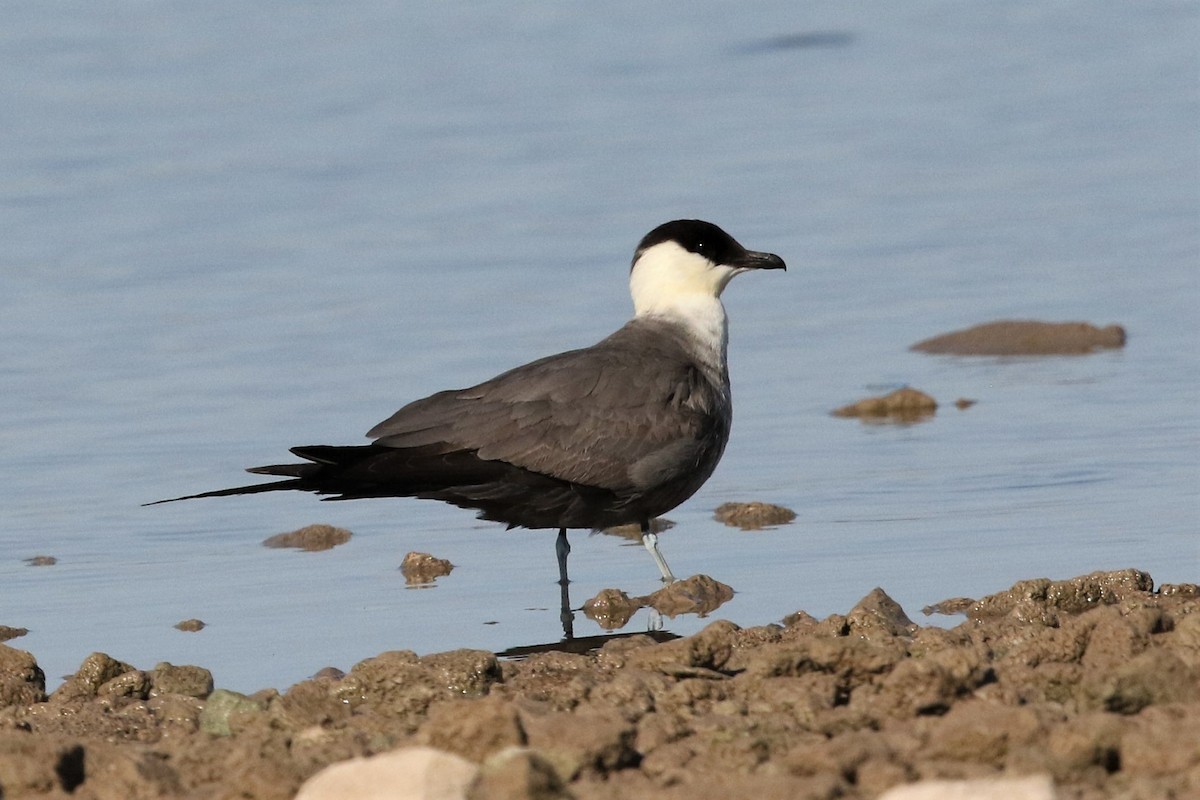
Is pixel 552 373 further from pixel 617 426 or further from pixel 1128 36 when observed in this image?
pixel 1128 36

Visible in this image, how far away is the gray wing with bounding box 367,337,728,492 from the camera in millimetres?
8453

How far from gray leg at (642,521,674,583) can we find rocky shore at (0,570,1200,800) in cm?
119

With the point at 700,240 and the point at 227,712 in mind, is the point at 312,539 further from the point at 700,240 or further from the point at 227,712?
the point at 227,712

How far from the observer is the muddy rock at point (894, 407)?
11633 mm

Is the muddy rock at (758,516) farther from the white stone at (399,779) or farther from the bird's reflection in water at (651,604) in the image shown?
the white stone at (399,779)

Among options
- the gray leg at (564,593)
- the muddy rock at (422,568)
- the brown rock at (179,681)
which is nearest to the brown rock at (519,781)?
the brown rock at (179,681)

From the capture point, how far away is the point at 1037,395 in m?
11.8

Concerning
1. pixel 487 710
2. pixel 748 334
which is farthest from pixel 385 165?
pixel 487 710

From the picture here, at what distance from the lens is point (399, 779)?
465 cm

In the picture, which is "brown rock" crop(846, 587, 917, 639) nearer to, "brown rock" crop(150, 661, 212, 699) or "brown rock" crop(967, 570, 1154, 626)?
"brown rock" crop(967, 570, 1154, 626)

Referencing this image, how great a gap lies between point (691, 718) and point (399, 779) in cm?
122

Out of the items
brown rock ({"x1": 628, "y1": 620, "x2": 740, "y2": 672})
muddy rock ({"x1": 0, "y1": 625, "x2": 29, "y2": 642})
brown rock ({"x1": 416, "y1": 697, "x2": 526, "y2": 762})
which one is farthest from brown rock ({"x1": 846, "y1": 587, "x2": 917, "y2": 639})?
muddy rock ({"x1": 0, "y1": 625, "x2": 29, "y2": 642})

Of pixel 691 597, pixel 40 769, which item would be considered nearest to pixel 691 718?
pixel 40 769

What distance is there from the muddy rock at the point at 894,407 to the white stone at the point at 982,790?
7.20 metres
